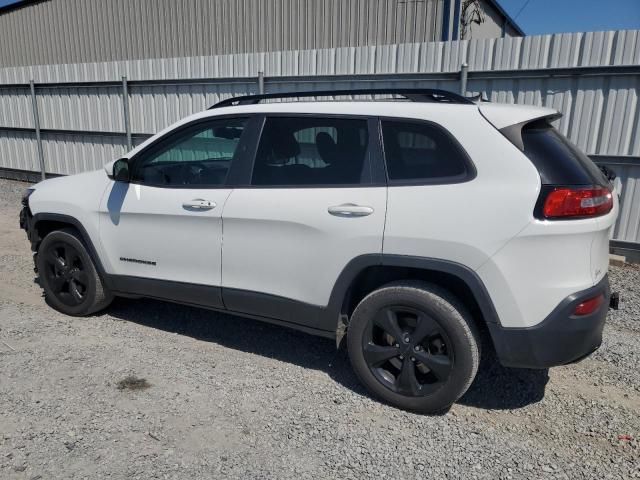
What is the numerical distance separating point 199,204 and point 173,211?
26 centimetres

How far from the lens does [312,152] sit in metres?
3.44

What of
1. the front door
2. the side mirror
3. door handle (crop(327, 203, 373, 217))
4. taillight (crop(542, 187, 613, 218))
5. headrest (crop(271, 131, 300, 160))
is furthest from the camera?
the side mirror

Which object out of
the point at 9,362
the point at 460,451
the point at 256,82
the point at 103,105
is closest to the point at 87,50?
the point at 103,105

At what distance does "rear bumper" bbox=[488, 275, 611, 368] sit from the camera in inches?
106

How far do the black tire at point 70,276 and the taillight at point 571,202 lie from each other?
346cm

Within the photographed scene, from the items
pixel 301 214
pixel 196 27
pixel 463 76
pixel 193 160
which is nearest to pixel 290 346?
pixel 301 214

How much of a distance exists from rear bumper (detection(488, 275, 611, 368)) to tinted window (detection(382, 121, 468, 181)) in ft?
2.84

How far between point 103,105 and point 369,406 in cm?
928

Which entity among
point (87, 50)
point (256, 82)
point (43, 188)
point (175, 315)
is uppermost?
point (87, 50)

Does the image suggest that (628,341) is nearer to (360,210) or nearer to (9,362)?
(360,210)

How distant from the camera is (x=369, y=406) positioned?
3225 mm

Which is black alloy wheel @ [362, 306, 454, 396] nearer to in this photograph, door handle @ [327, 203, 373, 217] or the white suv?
the white suv

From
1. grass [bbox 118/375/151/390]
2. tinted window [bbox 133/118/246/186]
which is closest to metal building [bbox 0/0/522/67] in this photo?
tinted window [bbox 133/118/246/186]

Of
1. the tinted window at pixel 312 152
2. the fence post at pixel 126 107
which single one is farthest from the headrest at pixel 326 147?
the fence post at pixel 126 107
